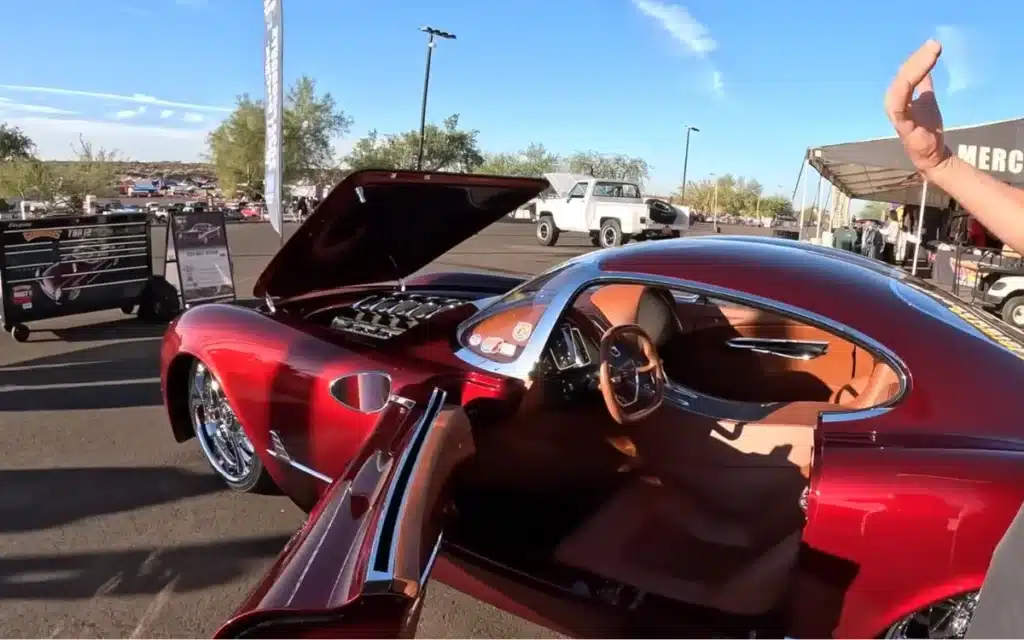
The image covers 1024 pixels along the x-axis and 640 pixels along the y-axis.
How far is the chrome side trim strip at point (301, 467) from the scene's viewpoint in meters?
2.94

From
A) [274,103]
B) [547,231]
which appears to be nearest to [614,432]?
[274,103]

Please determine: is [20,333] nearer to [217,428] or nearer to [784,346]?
[217,428]

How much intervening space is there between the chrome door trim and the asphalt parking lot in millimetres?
1685

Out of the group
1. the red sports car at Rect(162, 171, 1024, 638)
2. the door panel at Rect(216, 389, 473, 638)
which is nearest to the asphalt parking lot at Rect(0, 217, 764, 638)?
the red sports car at Rect(162, 171, 1024, 638)

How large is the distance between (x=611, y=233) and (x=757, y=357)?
1674cm

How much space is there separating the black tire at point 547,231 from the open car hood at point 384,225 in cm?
1789

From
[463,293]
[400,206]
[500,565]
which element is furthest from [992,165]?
[500,565]

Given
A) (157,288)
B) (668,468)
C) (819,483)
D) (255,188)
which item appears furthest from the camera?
(255,188)

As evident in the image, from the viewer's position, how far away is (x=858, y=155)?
424 inches

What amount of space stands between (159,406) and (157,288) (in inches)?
133

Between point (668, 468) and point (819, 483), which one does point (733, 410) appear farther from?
point (819, 483)

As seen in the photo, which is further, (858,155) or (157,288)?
(858,155)

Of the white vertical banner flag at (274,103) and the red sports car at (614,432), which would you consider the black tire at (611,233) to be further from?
the red sports car at (614,432)

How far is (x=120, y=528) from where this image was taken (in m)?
3.41
